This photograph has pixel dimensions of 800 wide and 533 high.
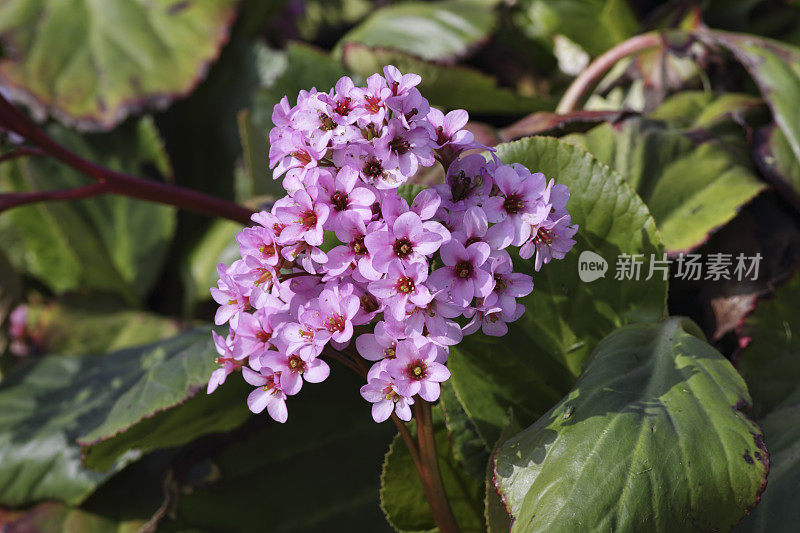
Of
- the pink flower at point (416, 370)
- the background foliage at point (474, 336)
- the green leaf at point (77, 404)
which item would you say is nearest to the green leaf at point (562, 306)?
the background foliage at point (474, 336)

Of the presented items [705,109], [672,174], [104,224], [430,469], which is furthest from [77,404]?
[705,109]

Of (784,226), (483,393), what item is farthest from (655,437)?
(784,226)

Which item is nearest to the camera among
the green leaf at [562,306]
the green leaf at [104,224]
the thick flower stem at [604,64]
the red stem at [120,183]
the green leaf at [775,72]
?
the green leaf at [562,306]

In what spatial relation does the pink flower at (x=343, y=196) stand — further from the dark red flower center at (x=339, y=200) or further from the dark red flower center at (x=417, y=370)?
the dark red flower center at (x=417, y=370)

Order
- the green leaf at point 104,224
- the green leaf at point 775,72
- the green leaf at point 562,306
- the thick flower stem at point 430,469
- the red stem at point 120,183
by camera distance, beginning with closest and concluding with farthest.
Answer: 1. the thick flower stem at point 430,469
2. the green leaf at point 562,306
3. the red stem at point 120,183
4. the green leaf at point 775,72
5. the green leaf at point 104,224

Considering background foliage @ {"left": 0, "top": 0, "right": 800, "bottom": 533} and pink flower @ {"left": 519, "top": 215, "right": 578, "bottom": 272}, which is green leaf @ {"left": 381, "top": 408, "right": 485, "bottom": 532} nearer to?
background foliage @ {"left": 0, "top": 0, "right": 800, "bottom": 533}

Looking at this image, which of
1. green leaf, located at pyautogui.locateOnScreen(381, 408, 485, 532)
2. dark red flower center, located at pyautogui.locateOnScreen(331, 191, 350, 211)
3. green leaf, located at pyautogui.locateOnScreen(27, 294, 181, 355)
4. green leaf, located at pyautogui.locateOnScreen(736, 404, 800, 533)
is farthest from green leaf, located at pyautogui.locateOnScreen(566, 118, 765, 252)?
green leaf, located at pyautogui.locateOnScreen(27, 294, 181, 355)
